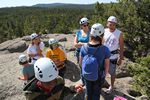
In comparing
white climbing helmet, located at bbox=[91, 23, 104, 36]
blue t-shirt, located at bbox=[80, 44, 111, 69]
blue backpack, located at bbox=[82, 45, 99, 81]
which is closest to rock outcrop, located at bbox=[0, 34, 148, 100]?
blue backpack, located at bbox=[82, 45, 99, 81]

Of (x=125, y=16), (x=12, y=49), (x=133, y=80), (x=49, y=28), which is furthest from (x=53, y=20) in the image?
(x=133, y=80)

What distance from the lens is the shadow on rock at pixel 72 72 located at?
1189cm

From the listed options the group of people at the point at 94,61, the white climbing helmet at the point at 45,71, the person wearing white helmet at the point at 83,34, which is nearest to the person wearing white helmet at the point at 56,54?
the person wearing white helmet at the point at 83,34

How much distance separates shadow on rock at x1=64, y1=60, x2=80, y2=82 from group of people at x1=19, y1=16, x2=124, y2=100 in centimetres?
221

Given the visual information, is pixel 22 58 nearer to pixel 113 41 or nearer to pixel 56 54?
pixel 56 54

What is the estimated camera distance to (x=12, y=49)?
2025cm

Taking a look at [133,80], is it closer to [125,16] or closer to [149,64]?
[149,64]

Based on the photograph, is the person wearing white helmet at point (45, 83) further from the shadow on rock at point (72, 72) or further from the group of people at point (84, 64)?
the shadow on rock at point (72, 72)

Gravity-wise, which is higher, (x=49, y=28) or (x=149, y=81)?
(x=149, y=81)

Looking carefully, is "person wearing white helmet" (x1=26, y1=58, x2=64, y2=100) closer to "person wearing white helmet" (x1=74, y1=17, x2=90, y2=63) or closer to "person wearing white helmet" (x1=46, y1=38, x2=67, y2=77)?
"person wearing white helmet" (x1=74, y1=17, x2=90, y2=63)

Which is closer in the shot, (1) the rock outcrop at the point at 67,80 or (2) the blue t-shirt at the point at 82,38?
(2) the blue t-shirt at the point at 82,38

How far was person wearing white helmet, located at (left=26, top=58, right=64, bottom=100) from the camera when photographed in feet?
14.0

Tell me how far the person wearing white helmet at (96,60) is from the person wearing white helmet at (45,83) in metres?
2.60

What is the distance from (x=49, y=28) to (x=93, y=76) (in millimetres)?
79336
